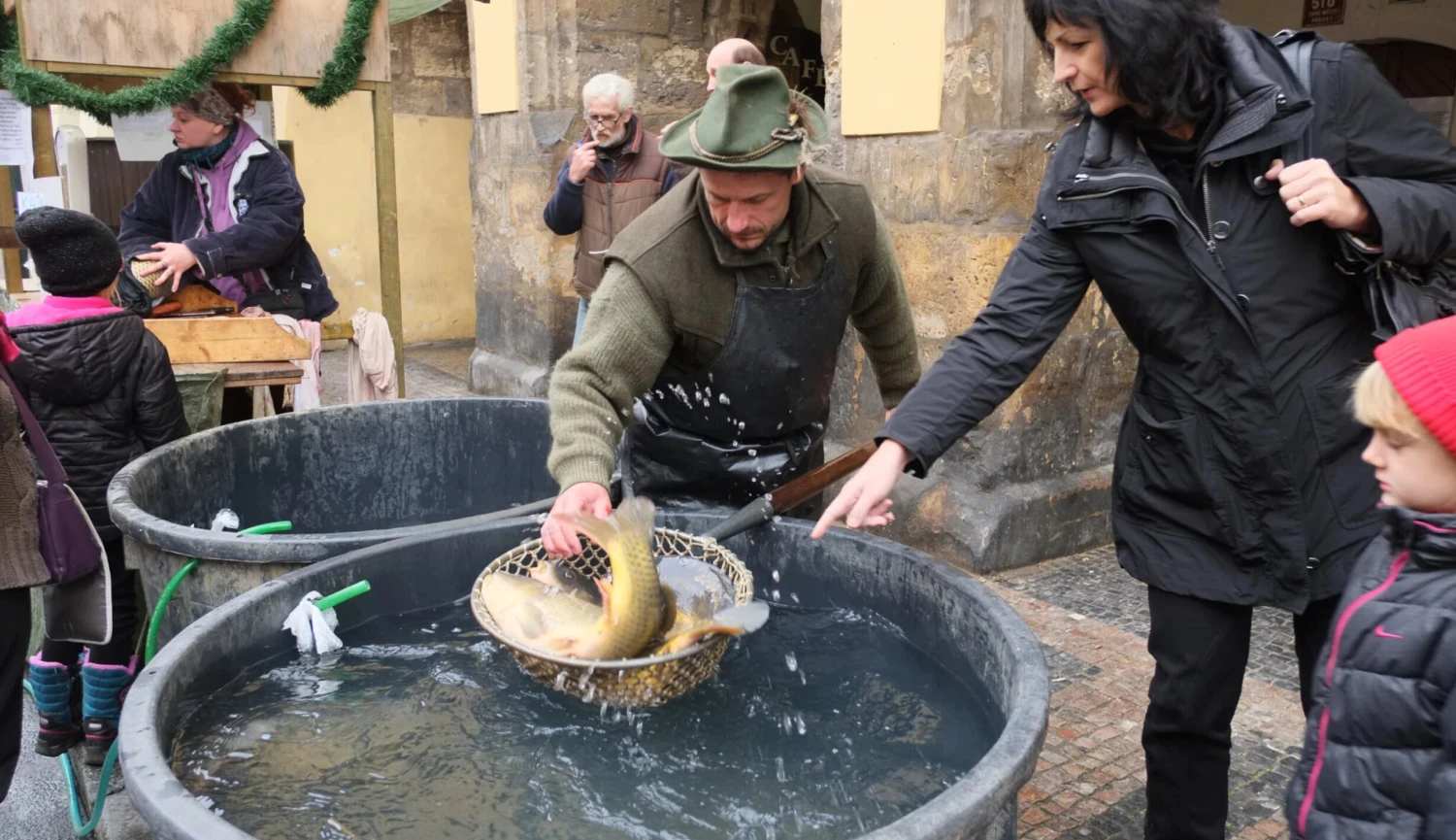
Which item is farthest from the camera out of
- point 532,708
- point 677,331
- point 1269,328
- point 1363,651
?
point 677,331

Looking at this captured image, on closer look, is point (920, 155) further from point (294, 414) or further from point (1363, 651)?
point (1363, 651)

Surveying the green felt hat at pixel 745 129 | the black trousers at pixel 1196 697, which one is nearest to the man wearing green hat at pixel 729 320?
the green felt hat at pixel 745 129

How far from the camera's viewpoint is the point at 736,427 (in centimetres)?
283

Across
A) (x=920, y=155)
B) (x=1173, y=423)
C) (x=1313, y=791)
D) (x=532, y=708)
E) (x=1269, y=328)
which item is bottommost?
(x=532, y=708)

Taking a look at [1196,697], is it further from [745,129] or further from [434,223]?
[434,223]

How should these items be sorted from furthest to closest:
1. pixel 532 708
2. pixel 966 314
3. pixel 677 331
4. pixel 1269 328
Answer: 1. pixel 966 314
2. pixel 677 331
3. pixel 532 708
4. pixel 1269 328

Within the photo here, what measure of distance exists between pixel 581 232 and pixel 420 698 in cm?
338

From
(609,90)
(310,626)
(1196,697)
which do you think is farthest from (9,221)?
(1196,697)

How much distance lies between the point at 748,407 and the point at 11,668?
6.32ft

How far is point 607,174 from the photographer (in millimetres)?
5211

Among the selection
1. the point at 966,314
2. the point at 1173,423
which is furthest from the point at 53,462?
the point at 966,314

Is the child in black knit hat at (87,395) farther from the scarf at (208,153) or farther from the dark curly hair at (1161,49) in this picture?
the dark curly hair at (1161,49)

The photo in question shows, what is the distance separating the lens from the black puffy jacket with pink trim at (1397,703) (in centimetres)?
143

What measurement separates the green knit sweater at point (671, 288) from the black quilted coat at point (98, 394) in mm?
1501
